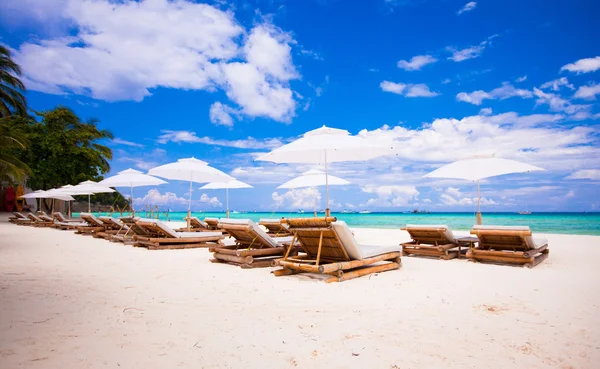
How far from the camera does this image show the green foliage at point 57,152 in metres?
25.6

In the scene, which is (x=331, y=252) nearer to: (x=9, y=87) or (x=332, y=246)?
(x=332, y=246)

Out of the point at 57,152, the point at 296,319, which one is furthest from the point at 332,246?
the point at 57,152

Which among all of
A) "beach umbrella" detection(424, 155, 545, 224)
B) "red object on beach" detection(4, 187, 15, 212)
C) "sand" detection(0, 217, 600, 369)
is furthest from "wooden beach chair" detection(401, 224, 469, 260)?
"red object on beach" detection(4, 187, 15, 212)

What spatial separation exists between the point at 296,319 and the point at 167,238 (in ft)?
23.0

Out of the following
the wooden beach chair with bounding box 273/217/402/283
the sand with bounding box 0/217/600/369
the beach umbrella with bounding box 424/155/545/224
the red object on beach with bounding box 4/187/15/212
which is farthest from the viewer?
the red object on beach with bounding box 4/187/15/212

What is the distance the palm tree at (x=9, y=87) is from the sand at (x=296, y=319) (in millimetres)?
28395

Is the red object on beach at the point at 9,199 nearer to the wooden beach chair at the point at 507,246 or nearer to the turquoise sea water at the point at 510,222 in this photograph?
the turquoise sea water at the point at 510,222

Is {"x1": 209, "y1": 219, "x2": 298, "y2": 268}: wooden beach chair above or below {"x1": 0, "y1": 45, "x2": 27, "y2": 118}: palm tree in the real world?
below

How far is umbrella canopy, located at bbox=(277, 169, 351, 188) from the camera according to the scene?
39.4 feet

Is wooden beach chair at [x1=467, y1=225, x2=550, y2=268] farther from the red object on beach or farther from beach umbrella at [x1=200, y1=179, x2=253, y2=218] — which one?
the red object on beach

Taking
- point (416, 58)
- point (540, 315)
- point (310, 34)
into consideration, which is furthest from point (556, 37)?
point (540, 315)

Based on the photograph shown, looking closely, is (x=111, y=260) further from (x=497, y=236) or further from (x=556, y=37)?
(x=556, y=37)

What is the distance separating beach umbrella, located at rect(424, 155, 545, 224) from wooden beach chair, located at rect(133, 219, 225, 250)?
5848 millimetres

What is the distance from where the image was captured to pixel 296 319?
11.6 ft
